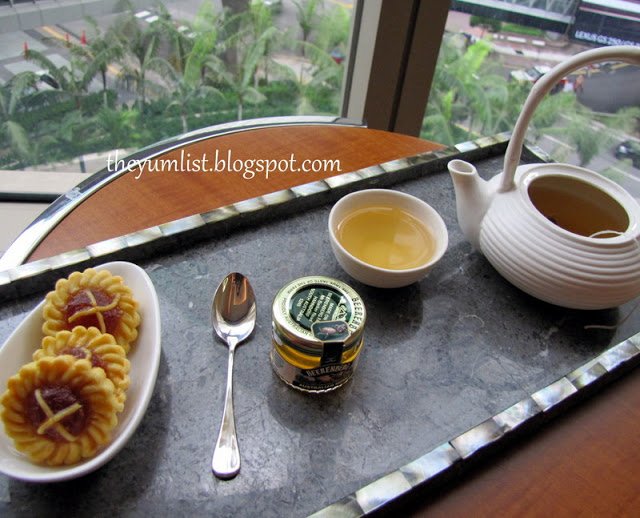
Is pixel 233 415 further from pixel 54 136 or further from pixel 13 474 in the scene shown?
pixel 54 136

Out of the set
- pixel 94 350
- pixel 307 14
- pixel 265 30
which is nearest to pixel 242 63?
pixel 265 30

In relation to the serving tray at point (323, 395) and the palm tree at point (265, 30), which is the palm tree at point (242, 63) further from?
the serving tray at point (323, 395)

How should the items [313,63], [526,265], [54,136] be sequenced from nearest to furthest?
[526,265] → [54,136] → [313,63]

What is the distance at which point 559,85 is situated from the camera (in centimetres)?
152

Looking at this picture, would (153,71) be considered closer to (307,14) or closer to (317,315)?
(307,14)

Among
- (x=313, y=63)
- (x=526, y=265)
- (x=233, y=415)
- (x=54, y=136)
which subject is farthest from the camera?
(x=313, y=63)

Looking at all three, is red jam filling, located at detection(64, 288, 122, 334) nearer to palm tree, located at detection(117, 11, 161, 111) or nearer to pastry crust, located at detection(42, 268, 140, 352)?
pastry crust, located at detection(42, 268, 140, 352)

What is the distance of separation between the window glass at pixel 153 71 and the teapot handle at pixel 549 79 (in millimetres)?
1040

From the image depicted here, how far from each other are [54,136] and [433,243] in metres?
1.19

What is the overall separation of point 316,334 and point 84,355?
227 mm

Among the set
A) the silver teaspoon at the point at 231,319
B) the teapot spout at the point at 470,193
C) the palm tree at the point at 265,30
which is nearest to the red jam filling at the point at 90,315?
the silver teaspoon at the point at 231,319

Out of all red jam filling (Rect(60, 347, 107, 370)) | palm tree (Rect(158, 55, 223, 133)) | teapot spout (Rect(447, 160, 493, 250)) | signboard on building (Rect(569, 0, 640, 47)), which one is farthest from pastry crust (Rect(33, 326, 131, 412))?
signboard on building (Rect(569, 0, 640, 47))

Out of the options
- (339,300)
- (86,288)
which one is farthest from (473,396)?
(86,288)

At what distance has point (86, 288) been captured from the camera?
63cm
